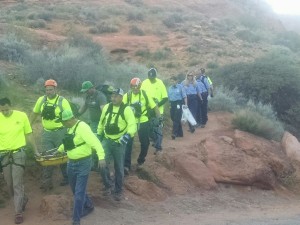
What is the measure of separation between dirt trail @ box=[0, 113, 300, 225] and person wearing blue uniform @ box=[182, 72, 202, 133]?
2.52 meters

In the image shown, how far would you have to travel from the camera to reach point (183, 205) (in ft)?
34.8

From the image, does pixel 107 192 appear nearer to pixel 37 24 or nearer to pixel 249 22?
pixel 37 24

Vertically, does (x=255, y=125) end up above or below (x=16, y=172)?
below

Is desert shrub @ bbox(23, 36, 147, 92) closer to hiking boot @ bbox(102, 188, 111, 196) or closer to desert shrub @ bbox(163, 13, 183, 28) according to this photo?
hiking boot @ bbox(102, 188, 111, 196)

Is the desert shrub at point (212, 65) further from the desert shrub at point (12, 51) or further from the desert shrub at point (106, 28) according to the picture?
the desert shrub at point (12, 51)

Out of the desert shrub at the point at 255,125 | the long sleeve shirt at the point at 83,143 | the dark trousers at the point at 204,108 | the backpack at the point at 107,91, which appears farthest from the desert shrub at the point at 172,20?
the long sleeve shirt at the point at 83,143

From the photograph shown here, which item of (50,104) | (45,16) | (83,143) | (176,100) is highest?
(50,104)

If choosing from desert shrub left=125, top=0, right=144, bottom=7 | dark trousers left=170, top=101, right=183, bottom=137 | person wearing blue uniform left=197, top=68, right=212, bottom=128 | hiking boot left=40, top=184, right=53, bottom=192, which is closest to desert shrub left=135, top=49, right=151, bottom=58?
person wearing blue uniform left=197, top=68, right=212, bottom=128

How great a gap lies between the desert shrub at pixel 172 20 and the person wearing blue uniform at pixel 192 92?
24.9m

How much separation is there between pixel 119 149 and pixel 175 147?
436 cm

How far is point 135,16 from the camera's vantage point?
39.5 meters

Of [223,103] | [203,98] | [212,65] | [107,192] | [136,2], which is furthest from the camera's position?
[136,2]

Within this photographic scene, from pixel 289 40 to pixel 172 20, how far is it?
12.6m

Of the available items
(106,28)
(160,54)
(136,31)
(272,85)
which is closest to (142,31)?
(136,31)
